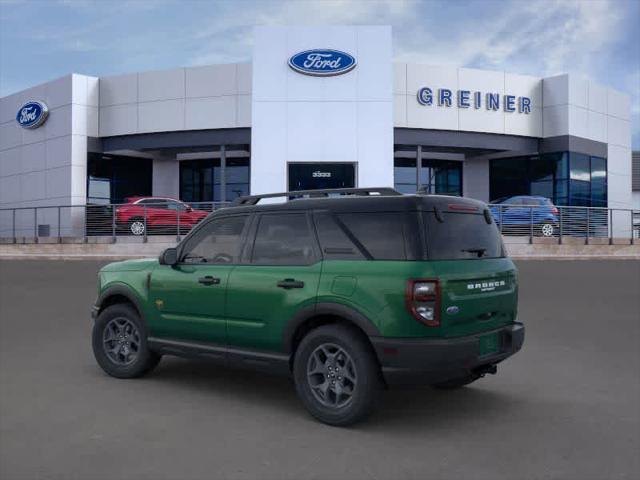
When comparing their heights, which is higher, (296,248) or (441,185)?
(441,185)

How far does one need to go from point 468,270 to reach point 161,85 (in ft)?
85.5

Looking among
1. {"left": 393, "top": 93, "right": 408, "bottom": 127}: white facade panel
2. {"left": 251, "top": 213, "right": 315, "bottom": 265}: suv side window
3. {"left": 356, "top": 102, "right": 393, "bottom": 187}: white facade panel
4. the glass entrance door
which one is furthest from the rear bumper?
{"left": 393, "top": 93, "right": 408, "bottom": 127}: white facade panel

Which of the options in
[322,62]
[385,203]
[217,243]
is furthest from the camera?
[322,62]

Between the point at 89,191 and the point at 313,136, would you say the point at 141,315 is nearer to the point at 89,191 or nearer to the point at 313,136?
the point at 313,136

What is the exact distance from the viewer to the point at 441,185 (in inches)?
1298

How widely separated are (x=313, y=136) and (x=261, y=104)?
2560mm

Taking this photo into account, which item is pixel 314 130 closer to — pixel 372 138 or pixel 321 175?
pixel 321 175

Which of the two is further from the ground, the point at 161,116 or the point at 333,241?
the point at 161,116

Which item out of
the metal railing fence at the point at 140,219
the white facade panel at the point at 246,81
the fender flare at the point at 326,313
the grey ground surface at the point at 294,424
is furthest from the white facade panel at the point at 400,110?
the fender flare at the point at 326,313

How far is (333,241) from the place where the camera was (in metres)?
4.99

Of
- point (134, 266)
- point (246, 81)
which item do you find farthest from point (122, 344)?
point (246, 81)

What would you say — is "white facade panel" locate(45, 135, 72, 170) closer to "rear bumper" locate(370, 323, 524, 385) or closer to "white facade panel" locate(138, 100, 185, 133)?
"white facade panel" locate(138, 100, 185, 133)

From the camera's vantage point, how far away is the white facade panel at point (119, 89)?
2864 cm

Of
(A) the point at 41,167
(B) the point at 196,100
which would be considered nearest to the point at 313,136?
(B) the point at 196,100
